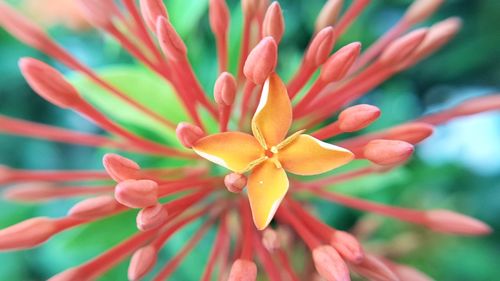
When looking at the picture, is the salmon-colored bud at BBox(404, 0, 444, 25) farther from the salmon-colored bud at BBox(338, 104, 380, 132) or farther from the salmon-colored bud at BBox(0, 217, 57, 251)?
the salmon-colored bud at BBox(0, 217, 57, 251)

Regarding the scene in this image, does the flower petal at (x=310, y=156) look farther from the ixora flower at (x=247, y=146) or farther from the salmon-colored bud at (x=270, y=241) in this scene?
the salmon-colored bud at (x=270, y=241)

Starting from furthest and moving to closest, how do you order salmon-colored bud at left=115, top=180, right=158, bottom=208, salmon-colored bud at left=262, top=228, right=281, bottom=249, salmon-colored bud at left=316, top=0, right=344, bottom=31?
salmon-colored bud at left=316, top=0, right=344, bottom=31 → salmon-colored bud at left=262, top=228, right=281, bottom=249 → salmon-colored bud at left=115, top=180, right=158, bottom=208

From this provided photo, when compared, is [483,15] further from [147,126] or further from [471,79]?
[147,126]

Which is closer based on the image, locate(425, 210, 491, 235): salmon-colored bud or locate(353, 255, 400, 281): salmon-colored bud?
locate(353, 255, 400, 281): salmon-colored bud

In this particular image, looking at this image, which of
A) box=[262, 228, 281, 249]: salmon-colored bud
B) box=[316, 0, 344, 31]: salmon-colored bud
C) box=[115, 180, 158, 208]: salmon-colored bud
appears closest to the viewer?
box=[115, 180, 158, 208]: salmon-colored bud

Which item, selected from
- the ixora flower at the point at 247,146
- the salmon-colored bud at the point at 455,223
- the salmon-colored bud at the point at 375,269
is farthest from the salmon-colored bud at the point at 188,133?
the salmon-colored bud at the point at 455,223

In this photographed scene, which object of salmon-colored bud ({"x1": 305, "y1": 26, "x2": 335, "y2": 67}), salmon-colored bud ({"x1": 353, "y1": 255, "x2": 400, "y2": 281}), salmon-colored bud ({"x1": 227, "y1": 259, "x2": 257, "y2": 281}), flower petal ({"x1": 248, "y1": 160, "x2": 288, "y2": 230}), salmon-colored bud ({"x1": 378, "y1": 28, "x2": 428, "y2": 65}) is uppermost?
salmon-colored bud ({"x1": 305, "y1": 26, "x2": 335, "y2": 67})

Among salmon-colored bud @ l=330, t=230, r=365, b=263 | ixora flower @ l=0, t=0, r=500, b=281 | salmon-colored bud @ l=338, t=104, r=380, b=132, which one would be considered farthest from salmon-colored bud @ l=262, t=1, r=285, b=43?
salmon-colored bud @ l=330, t=230, r=365, b=263

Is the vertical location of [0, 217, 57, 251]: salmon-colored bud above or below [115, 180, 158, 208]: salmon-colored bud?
above
